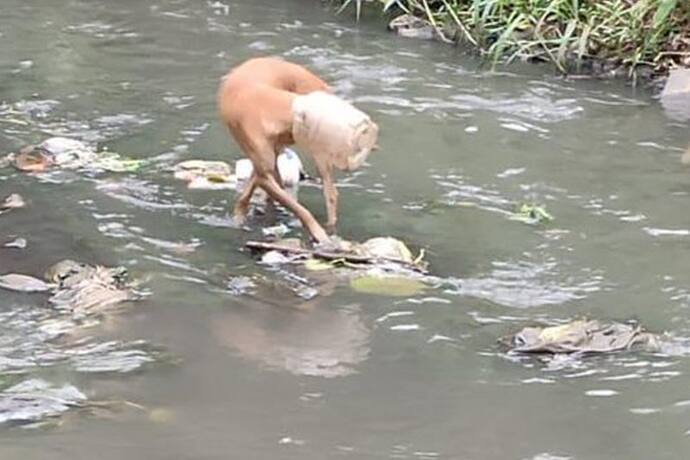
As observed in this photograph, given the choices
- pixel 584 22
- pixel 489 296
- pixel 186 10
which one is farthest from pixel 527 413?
pixel 186 10

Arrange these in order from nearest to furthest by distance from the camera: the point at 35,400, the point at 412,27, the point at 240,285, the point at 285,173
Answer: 1. the point at 35,400
2. the point at 240,285
3. the point at 285,173
4. the point at 412,27

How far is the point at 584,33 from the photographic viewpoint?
9.96m

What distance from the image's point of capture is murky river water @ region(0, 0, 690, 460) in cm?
433

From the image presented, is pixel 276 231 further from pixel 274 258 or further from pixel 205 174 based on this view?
pixel 205 174

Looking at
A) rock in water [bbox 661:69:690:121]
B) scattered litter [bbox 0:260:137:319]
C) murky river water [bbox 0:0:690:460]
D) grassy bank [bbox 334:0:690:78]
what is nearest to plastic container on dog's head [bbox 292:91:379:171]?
murky river water [bbox 0:0:690:460]

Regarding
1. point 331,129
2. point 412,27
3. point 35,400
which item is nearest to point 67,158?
point 331,129

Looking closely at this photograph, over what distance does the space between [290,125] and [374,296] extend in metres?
0.82

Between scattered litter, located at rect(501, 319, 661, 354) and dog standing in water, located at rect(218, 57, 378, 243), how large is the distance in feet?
3.90

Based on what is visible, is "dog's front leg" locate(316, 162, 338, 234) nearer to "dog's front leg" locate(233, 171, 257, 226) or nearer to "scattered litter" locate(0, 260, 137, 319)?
"dog's front leg" locate(233, 171, 257, 226)

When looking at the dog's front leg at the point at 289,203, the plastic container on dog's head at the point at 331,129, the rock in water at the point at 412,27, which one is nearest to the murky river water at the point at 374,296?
the dog's front leg at the point at 289,203

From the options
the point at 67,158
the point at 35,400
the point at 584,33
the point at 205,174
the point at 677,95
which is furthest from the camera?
the point at 584,33

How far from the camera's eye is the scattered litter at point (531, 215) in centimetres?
654

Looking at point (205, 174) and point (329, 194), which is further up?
point (329, 194)


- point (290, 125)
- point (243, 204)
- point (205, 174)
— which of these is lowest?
point (205, 174)
